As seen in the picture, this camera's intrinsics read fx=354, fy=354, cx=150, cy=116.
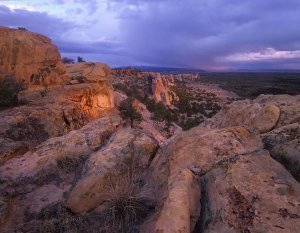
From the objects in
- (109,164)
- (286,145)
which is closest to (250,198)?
(286,145)

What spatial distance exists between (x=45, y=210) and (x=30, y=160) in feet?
7.70

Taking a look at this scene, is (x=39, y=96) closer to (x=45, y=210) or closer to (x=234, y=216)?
A: (x=45, y=210)

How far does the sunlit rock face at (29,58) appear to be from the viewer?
19.5 m

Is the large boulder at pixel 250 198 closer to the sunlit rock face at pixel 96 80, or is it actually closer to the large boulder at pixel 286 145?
the large boulder at pixel 286 145

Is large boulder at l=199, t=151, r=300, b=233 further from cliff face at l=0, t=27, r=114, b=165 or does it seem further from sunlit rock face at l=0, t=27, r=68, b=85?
sunlit rock face at l=0, t=27, r=68, b=85

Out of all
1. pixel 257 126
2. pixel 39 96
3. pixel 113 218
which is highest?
A: pixel 257 126

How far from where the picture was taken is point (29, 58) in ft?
67.0

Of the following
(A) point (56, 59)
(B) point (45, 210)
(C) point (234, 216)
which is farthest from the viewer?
(A) point (56, 59)

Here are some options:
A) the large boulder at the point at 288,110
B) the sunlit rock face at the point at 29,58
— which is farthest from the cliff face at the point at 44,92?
the large boulder at the point at 288,110

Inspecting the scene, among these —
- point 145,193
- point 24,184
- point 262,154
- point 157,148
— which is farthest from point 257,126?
point 24,184

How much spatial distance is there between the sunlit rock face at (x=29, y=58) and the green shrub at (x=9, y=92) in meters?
1.30

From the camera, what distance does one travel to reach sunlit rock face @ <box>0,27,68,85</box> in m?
19.5

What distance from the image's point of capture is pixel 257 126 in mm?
6250

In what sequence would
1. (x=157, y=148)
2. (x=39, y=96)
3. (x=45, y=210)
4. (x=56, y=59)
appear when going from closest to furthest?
(x=45, y=210), (x=157, y=148), (x=39, y=96), (x=56, y=59)
